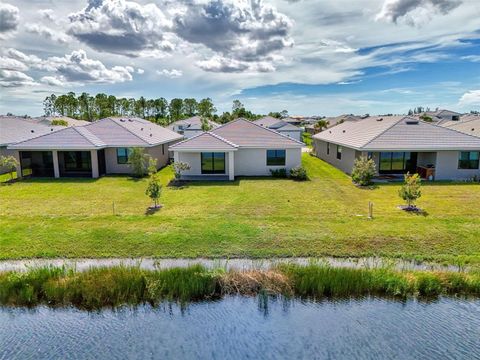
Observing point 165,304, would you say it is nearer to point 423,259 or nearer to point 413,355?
point 413,355

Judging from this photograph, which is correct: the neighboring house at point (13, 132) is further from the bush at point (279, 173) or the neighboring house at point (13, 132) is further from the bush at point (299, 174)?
the bush at point (299, 174)

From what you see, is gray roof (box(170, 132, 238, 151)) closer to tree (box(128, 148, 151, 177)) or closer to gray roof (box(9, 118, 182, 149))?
tree (box(128, 148, 151, 177))

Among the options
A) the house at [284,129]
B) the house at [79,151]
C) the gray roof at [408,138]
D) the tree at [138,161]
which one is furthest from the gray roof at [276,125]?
the tree at [138,161]

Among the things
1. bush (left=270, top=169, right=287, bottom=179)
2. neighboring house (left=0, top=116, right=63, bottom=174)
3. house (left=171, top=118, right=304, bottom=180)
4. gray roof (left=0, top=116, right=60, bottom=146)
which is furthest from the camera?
gray roof (left=0, top=116, right=60, bottom=146)

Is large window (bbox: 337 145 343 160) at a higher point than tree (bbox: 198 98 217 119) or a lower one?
lower

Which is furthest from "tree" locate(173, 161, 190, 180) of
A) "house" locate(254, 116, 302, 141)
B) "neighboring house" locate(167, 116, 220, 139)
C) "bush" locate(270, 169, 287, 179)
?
"house" locate(254, 116, 302, 141)

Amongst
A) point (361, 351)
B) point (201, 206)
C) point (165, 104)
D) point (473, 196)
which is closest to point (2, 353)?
point (361, 351)
